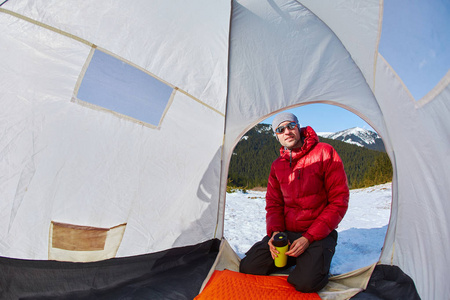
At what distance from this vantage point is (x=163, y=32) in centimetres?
219

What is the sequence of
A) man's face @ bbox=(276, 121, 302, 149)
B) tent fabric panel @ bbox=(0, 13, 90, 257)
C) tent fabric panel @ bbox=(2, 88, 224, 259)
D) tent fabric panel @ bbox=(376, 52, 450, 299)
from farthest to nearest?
man's face @ bbox=(276, 121, 302, 149) → tent fabric panel @ bbox=(2, 88, 224, 259) → tent fabric panel @ bbox=(0, 13, 90, 257) → tent fabric panel @ bbox=(376, 52, 450, 299)

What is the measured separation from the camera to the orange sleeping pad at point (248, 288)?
1.80 m

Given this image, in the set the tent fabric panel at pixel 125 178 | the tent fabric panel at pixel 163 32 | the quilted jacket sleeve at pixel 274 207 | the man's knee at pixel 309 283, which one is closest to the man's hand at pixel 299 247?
A: the man's knee at pixel 309 283

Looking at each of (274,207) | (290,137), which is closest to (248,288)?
(274,207)

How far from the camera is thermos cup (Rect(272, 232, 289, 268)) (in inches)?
76.5

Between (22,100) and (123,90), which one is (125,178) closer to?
(123,90)

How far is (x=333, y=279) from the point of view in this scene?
7.16 ft

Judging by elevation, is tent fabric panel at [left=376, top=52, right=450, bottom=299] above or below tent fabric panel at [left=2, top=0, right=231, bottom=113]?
below

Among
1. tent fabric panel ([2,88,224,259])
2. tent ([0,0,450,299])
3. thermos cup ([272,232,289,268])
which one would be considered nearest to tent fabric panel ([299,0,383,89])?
tent ([0,0,450,299])

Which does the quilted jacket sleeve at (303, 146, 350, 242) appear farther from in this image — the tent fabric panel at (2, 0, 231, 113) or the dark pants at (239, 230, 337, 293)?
the tent fabric panel at (2, 0, 231, 113)

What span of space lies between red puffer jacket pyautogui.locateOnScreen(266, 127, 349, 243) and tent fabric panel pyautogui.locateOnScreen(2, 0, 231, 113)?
95 cm

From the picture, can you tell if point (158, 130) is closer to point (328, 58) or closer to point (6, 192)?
point (6, 192)

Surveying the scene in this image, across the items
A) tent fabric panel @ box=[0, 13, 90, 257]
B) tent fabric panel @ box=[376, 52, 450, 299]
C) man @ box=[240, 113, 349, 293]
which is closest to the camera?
tent fabric panel @ box=[376, 52, 450, 299]

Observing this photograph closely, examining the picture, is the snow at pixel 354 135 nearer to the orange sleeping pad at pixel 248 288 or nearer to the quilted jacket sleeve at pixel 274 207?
the quilted jacket sleeve at pixel 274 207
